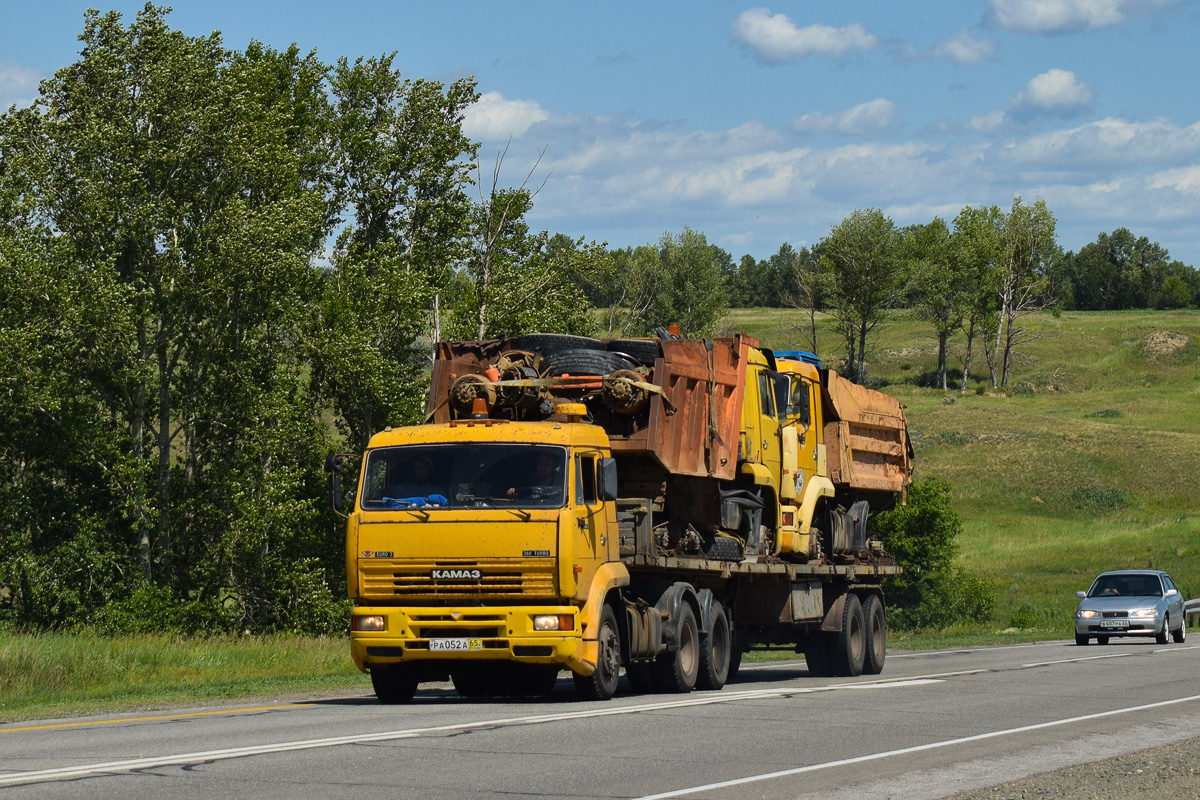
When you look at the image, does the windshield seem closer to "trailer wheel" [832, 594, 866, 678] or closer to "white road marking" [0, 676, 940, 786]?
"white road marking" [0, 676, 940, 786]

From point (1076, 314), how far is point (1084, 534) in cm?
10370

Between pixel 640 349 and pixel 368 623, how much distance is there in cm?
460

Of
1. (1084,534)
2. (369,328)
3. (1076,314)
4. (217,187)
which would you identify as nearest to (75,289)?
(217,187)

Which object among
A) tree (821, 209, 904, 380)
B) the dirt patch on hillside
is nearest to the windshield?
tree (821, 209, 904, 380)

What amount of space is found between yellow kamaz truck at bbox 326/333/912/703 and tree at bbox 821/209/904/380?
8056 centimetres

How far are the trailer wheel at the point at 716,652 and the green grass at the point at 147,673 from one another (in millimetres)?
4295

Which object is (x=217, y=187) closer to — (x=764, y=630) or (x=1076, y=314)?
(x=764, y=630)

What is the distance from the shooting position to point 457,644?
44.3 feet

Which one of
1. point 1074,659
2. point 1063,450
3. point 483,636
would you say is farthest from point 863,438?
point 1063,450

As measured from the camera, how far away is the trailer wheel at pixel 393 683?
579 inches

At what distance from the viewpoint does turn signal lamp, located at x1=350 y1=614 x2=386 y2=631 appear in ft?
45.2

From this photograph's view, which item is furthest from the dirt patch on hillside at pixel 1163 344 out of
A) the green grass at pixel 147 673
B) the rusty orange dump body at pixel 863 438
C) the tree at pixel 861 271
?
the green grass at pixel 147 673

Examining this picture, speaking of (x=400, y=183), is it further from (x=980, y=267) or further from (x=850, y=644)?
(x=980, y=267)

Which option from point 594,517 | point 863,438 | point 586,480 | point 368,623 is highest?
point 863,438
